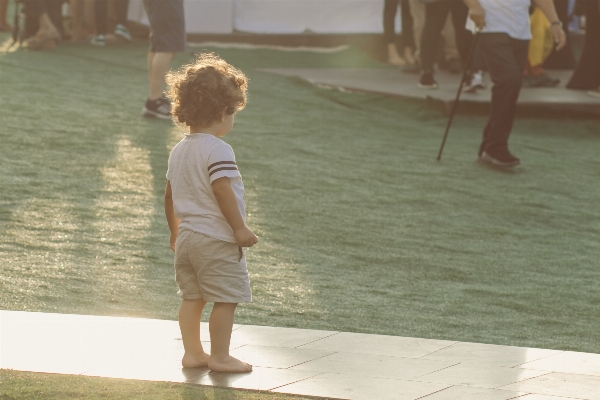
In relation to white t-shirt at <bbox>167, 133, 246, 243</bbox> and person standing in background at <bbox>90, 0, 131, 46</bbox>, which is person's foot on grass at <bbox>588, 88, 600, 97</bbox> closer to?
person standing in background at <bbox>90, 0, 131, 46</bbox>

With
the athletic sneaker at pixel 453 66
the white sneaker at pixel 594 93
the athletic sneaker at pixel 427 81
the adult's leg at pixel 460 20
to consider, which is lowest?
the athletic sneaker at pixel 453 66

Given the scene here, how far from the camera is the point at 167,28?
8.02 m

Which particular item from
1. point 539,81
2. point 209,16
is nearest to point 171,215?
point 539,81

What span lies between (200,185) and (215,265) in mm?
251

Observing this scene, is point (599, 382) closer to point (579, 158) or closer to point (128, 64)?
point (579, 158)

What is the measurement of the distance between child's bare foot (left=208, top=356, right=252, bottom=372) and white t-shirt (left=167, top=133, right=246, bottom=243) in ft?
1.24

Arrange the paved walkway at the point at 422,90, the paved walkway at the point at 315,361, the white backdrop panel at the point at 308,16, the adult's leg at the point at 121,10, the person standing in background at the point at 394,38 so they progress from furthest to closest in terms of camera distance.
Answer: the white backdrop panel at the point at 308,16
the adult's leg at the point at 121,10
the person standing in background at the point at 394,38
the paved walkway at the point at 422,90
the paved walkway at the point at 315,361

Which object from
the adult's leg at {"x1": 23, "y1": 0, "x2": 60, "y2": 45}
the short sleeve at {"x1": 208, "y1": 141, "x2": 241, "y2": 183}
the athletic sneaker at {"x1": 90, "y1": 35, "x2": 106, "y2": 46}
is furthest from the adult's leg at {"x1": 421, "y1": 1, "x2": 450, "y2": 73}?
the short sleeve at {"x1": 208, "y1": 141, "x2": 241, "y2": 183}

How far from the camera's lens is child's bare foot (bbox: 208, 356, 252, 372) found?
3.26m

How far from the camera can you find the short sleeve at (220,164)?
317 cm

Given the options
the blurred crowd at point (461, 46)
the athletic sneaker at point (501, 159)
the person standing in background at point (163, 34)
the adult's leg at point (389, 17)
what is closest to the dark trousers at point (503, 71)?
the athletic sneaker at point (501, 159)

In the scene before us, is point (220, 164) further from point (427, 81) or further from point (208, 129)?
point (427, 81)

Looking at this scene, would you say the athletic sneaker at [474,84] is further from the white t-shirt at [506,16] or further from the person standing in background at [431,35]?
the white t-shirt at [506,16]

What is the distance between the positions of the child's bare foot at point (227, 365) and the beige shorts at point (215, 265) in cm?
19
